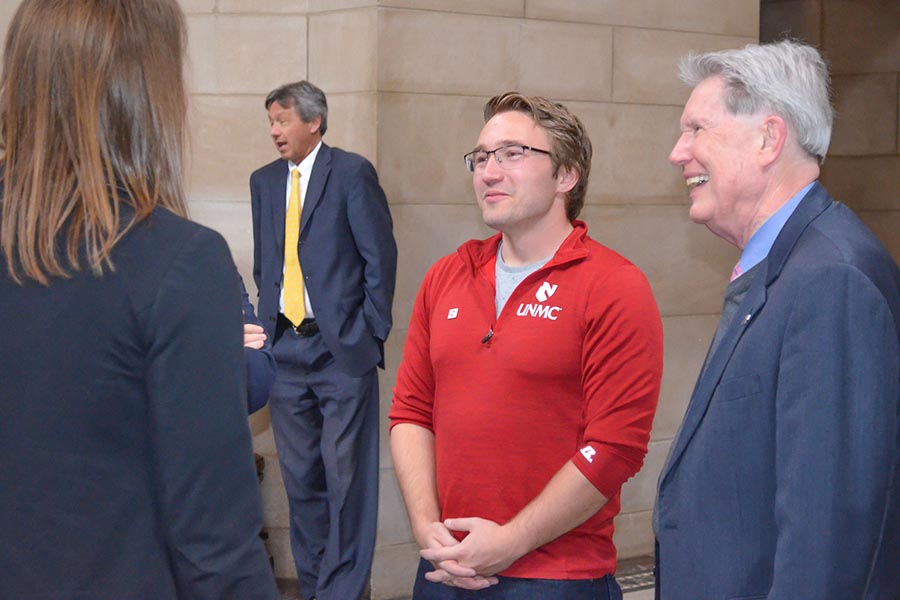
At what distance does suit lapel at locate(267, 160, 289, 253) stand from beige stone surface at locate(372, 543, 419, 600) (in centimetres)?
147

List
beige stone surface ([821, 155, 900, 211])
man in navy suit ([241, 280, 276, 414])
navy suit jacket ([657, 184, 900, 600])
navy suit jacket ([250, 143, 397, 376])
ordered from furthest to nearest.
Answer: beige stone surface ([821, 155, 900, 211])
navy suit jacket ([250, 143, 397, 376])
man in navy suit ([241, 280, 276, 414])
navy suit jacket ([657, 184, 900, 600])

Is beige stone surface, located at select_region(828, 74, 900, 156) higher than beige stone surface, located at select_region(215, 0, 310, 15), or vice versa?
beige stone surface, located at select_region(215, 0, 310, 15)

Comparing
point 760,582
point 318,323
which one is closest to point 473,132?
point 318,323

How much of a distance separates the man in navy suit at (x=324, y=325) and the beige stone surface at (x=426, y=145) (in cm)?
23

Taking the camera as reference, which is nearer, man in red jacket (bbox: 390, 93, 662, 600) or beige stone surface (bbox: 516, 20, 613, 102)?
man in red jacket (bbox: 390, 93, 662, 600)

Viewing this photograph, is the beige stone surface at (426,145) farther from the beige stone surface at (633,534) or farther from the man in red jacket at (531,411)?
the man in red jacket at (531,411)

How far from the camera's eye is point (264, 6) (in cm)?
584

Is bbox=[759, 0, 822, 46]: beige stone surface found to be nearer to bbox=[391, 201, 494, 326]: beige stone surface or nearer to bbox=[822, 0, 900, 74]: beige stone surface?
bbox=[822, 0, 900, 74]: beige stone surface

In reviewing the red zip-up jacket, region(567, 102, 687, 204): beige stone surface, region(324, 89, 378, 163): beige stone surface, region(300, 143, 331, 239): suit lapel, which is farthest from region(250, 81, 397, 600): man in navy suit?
the red zip-up jacket

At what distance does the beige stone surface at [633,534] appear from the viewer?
5.97 metres

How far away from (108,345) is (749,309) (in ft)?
3.34

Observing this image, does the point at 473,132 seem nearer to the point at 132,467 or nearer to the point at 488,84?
the point at 488,84

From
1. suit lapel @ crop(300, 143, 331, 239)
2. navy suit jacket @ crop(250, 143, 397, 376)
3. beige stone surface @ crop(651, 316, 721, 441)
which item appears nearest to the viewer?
navy suit jacket @ crop(250, 143, 397, 376)

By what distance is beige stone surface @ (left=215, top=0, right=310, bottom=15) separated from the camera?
5.79 m
